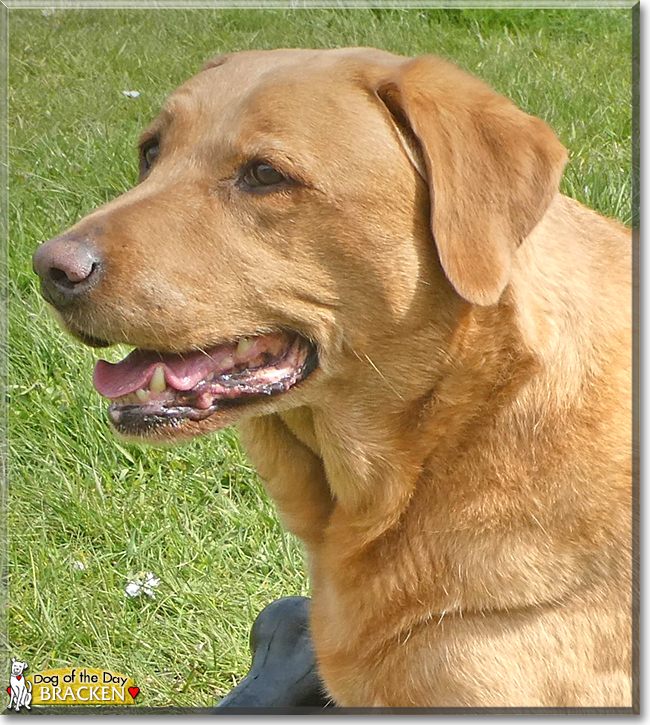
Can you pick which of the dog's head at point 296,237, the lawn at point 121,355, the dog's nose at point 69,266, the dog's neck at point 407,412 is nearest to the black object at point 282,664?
the lawn at point 121,355

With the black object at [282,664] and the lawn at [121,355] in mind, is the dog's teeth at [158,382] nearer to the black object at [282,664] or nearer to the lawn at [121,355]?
the black object at [282,664]

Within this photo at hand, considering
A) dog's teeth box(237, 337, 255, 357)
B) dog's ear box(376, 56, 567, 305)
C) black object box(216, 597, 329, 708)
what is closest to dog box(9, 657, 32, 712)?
black object box(216, 597, 329, 708)

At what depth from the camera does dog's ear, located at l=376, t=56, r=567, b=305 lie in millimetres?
2430

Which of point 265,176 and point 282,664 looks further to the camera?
point 282,664

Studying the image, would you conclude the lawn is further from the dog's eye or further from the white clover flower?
the dog's eye

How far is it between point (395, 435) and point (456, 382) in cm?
25

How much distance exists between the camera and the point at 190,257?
2480 millimetres

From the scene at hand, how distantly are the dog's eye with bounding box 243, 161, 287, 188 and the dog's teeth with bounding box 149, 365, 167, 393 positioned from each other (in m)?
0.55

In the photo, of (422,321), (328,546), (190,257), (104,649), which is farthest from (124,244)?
(104,649)

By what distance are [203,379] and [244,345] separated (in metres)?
0.14

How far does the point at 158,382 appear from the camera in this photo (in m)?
2.61

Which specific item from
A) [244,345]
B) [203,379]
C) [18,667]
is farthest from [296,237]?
[18,667]

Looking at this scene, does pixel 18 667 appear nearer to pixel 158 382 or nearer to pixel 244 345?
pixel 158 382

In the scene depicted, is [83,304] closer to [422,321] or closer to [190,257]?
[190,257]
